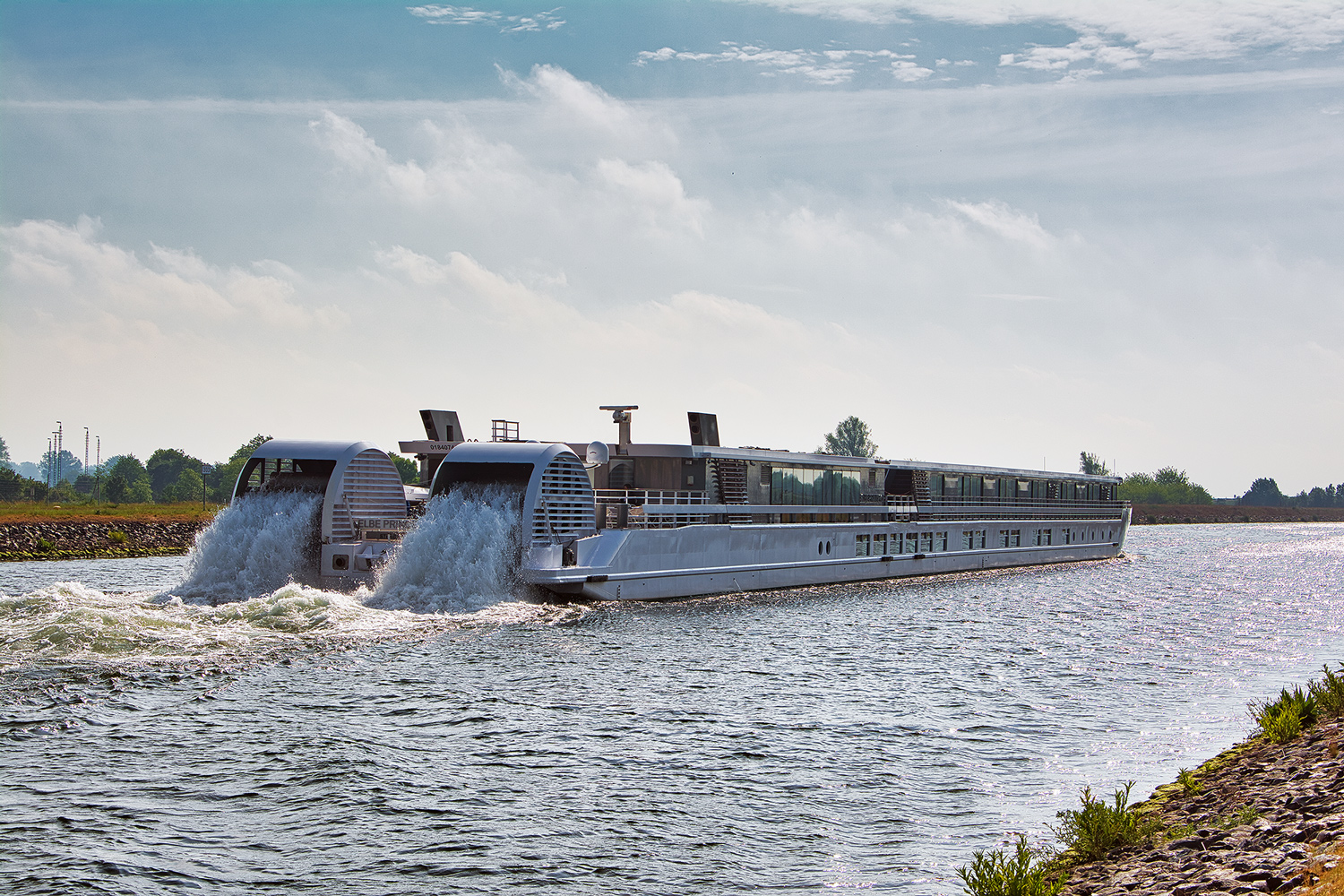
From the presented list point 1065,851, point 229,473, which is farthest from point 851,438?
point 1065,851

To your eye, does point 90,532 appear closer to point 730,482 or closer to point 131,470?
point 730,482

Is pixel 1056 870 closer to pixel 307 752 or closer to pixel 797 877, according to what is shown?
pixel 797 877

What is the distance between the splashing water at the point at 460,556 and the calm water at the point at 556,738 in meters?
0.96

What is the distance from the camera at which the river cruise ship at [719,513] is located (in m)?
34.2

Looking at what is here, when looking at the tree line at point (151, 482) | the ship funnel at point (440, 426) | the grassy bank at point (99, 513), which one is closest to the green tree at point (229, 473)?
the tree line at point (151, 482)

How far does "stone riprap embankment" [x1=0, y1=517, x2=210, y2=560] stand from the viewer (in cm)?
5903

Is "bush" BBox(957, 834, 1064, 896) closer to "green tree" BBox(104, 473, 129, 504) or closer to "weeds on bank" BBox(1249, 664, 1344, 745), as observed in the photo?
"weeds on bank" BBox(1249, 664, 1344, 745)

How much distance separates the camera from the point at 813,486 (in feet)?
166

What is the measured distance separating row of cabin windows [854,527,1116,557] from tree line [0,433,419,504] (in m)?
46.6

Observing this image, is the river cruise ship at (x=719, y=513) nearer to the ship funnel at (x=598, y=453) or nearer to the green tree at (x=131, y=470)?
the ship funnel at (x=598, y=453)

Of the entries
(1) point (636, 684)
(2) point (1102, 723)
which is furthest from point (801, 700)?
(2) point (1102, 723)

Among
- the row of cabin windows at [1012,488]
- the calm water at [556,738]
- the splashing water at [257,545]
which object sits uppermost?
the row of cabin windows at [1012,488]

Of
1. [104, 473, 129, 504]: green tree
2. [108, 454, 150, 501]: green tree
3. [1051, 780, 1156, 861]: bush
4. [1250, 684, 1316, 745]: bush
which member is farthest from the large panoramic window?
[108, 454, 150, 501]: green tree

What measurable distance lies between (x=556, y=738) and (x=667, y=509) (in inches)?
836
